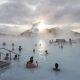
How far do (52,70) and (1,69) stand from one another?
1140cm

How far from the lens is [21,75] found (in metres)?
42.4

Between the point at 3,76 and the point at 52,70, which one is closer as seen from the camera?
the point at 3,76

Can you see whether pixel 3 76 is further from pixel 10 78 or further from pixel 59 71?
pixel 59 71

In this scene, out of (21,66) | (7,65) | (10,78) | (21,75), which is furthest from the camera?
(21,66)

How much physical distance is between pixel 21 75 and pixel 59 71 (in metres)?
8.95

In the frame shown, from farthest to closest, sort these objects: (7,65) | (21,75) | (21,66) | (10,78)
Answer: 1. (21,66)
2. (7,65)
3. (21,75)
4. (10,78)

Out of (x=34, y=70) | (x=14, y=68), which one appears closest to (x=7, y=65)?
(x=14, y=68)

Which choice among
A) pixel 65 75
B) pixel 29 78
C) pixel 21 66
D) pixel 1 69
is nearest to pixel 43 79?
pixel 29 78

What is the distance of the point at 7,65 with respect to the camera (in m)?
46.3

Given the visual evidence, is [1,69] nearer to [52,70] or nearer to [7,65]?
[7,65]

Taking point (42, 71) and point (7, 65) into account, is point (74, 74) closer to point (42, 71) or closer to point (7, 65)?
point (42, 71)

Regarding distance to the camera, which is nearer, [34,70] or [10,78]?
[10,78]

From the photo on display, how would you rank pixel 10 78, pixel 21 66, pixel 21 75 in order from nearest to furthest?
pixel 10 78
pixel 21 75
pixel 21 66

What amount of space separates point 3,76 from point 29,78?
4.93 metres
